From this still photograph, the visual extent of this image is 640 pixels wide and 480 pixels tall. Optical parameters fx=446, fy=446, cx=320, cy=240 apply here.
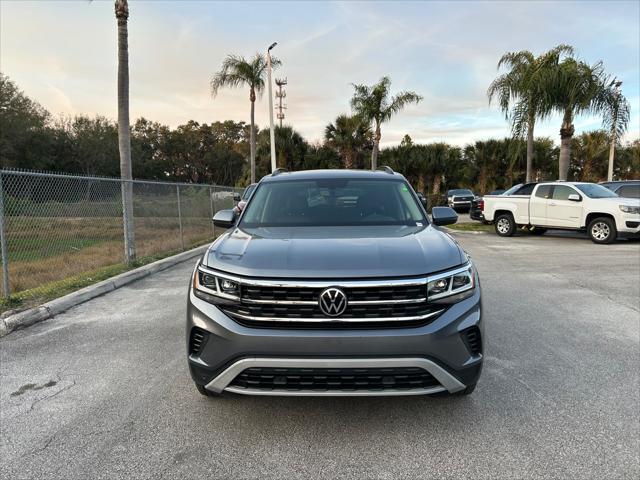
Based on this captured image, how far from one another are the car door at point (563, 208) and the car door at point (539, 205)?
0.12 metres

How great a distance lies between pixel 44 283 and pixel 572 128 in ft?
57.2

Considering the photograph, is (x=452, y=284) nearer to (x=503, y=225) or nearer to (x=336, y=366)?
(x=336, y=366)

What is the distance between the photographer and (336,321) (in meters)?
2.53

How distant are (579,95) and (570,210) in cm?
599

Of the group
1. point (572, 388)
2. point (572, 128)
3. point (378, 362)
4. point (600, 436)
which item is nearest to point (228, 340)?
point (378, 362)

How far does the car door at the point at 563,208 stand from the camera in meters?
12.6

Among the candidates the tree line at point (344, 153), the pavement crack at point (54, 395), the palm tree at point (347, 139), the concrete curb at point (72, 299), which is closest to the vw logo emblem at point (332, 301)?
the pavement crack at point (54, 395)

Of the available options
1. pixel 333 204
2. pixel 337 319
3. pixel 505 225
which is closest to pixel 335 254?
pixel 337 319

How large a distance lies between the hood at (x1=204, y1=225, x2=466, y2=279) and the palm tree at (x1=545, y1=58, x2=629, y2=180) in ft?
52.2

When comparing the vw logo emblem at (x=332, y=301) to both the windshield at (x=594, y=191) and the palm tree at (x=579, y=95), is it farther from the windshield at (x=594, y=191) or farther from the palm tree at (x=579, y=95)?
the palm tree at (x=579, y=95)

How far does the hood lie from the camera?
8.57 ft

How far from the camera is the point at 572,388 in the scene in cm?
339

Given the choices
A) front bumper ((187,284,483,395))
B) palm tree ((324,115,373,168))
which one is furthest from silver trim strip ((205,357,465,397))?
palm tree ((324,115,373,168))

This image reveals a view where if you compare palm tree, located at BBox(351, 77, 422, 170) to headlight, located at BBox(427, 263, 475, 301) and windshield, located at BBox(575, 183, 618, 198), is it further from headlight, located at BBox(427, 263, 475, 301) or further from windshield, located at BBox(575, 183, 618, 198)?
headlight, located at BBox(427, 263, 475, 301)
